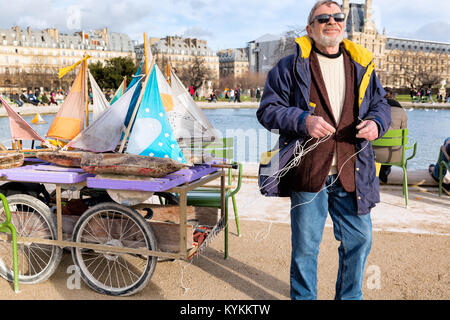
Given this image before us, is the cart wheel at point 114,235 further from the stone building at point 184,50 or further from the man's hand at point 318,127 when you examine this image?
the stone building at point 184,50

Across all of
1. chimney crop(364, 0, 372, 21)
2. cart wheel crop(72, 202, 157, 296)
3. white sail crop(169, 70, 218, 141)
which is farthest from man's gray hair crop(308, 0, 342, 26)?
chimney crop(364, 0, 372, 21)

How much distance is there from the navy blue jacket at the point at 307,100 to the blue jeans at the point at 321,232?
4.8 inches

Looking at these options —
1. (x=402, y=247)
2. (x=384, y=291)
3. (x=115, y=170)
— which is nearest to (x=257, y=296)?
(x=384, y=291)

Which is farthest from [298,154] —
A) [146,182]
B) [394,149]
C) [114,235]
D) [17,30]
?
[17,30]

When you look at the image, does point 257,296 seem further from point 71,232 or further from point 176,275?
point 71,232

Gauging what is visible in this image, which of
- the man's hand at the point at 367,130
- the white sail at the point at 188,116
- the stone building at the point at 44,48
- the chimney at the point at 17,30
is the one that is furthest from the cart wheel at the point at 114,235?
the chimney at the point at 17,30

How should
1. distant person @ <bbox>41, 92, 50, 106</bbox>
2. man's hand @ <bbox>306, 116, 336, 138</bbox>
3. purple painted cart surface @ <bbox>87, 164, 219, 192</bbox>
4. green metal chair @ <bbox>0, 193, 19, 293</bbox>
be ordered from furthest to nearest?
distant person @ <bbox>41, 92, 50, 106</bbox>
green metal chair @ <bbox>0, 193, 19, 293</bbox>
purple painted cart surface @ <bbox>87, 164, 219, 192</bbox>
man's hand @ <bbox>306, 116, 336, 138</bbox>

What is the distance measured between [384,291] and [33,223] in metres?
2.81

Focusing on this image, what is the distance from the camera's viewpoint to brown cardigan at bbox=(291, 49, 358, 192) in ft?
8.91

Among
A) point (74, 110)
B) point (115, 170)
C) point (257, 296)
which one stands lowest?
point (257, 296)

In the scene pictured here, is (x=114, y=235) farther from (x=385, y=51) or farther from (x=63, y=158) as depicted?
(x=385, y=51)

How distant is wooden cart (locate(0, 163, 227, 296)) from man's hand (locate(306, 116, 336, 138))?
1.00 m

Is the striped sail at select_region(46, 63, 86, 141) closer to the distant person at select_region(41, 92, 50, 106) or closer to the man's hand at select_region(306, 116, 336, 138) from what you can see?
the man's hand at select_region(306, 116, 336, 138)
